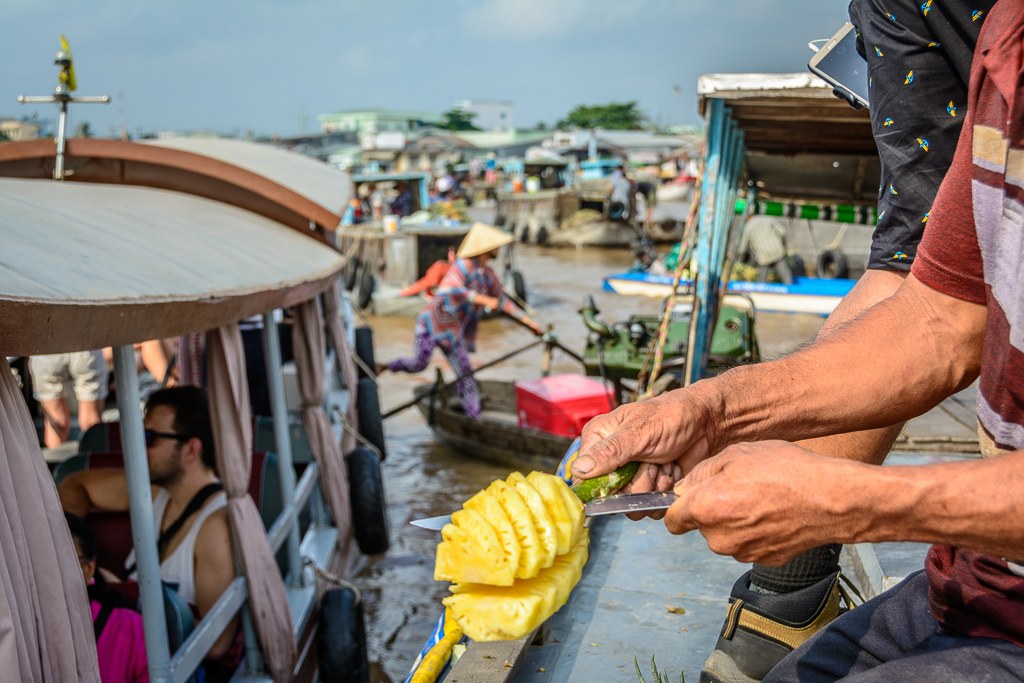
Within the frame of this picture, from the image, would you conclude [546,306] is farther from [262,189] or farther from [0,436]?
[0,436]

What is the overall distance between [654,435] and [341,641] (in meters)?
3.19

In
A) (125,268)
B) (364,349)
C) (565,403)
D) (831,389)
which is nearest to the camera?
(831,389)

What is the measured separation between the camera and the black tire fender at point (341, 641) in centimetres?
401

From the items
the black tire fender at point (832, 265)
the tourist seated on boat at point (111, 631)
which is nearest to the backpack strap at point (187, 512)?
the tourist seated on boat at point (111, 631)

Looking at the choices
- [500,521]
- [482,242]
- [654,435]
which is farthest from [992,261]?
[482,242]

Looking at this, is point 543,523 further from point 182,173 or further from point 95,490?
point 182,173

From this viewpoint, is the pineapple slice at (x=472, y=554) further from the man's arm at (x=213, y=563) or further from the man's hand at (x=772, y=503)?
the man's arm at (x=213, y=563)

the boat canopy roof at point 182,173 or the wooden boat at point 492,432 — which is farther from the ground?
the boat canopy roof at point 182,173

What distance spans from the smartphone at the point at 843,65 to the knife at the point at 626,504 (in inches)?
70.7

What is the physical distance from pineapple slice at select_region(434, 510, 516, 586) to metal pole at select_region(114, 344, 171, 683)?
1697 mm

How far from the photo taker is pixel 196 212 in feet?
13.6

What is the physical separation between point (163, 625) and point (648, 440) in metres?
2.17

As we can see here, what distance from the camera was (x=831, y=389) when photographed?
151 centimetres

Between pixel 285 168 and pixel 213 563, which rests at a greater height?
pixel 285 168
